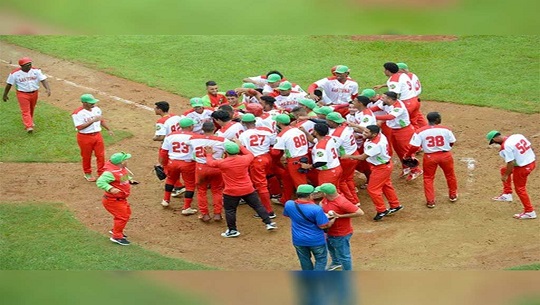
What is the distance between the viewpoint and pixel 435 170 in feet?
43.2

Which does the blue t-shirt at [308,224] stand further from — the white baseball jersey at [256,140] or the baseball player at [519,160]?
the baseball player at [519,160]

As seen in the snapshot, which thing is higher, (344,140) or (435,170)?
(344,140)

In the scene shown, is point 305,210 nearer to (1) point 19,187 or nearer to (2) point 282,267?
(2) point 282,267

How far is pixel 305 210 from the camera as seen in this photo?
9977 millimetres

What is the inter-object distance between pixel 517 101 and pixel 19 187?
11.0 metres

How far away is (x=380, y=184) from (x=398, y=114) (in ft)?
5.44

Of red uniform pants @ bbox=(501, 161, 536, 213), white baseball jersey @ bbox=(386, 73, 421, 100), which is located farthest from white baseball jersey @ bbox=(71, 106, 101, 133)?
red uniform pants @ bbox=(501, 161, 536, 213)

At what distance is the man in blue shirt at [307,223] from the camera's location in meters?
9.94

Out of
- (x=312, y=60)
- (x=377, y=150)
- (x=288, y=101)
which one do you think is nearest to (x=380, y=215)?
(x=377, y=150)

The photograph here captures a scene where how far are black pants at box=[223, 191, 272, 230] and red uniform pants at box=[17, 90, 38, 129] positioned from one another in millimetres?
6201

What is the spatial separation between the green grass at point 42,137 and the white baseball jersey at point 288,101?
152 inches

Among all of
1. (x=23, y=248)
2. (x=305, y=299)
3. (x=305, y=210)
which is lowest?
(x=23, y=248)

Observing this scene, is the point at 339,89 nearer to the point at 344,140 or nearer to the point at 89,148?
the point at 344,140

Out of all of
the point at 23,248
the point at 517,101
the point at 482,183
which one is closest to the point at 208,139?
the point at 23,248
